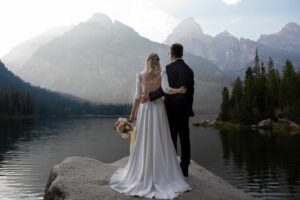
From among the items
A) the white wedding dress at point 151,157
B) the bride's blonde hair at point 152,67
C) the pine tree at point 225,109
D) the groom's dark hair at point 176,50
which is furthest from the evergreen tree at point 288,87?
the bride's blonde hair at point 152,67

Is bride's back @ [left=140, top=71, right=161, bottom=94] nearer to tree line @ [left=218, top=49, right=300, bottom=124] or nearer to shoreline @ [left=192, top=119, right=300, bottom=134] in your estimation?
shoreline @ [left=192, top=119, right=300, bottom=134]

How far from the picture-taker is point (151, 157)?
13.4 m

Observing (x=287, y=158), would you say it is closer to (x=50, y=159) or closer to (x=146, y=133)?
(x=50, y=159)

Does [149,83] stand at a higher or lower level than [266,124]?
higher

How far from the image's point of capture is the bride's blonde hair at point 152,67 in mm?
13473

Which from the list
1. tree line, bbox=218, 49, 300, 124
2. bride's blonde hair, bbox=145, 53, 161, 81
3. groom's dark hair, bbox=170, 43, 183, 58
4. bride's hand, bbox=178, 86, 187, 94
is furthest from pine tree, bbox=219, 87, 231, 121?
bride's blonde hair, bbox=145, 53, 161, 81

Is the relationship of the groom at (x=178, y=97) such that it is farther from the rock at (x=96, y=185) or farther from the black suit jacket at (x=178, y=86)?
the rock at (x=96, y=185)

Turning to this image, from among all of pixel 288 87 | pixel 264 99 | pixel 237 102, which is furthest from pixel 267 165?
pixel 237 102

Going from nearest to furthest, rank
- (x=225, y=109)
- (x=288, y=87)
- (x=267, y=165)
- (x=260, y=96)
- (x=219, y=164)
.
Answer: (x=267, y=165)
(x=219, y=164)
(x=288, y=87)
(x=260, y=96)
(x=225, y=109)

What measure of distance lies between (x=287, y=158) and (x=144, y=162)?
4616 cm

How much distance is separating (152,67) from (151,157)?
3.00 meters

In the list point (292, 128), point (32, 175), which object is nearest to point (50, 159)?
point (32, 175)

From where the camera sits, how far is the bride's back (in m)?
13.7

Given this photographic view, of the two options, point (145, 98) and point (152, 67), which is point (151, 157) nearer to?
point (145, 98)
